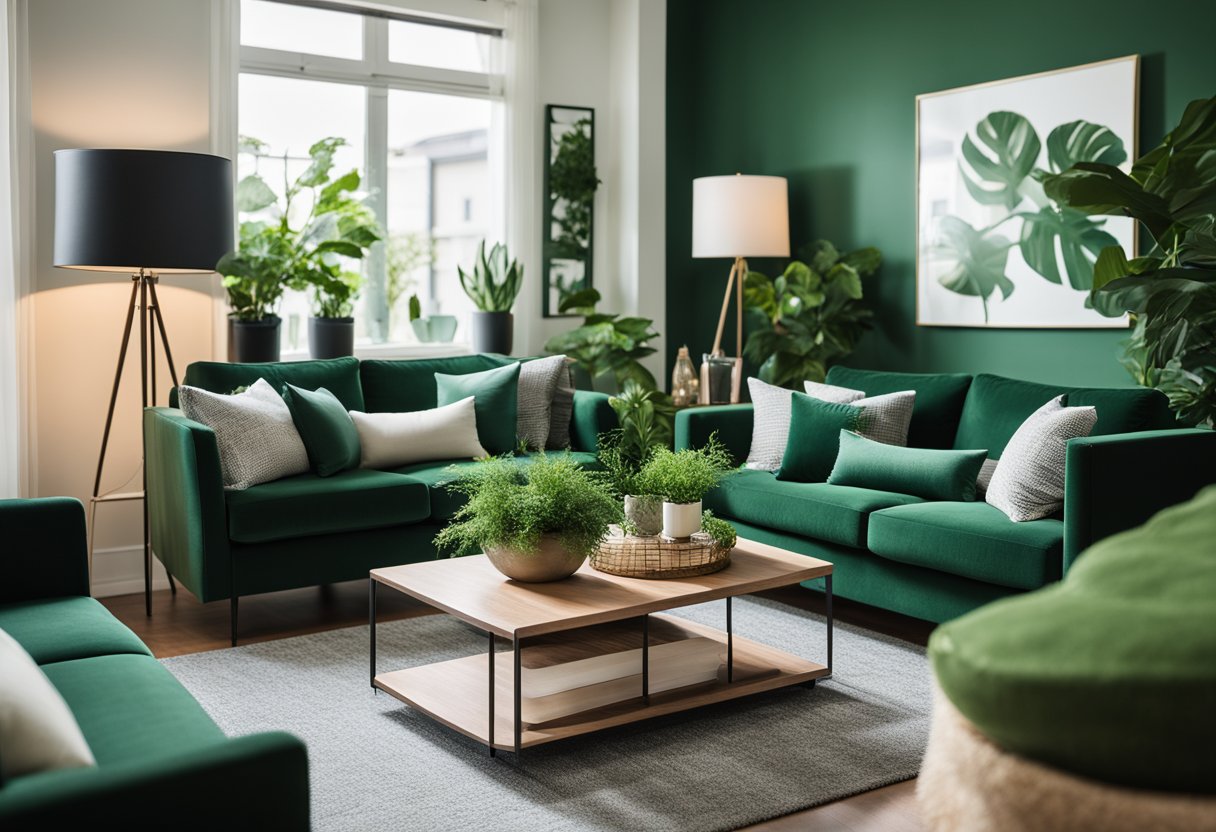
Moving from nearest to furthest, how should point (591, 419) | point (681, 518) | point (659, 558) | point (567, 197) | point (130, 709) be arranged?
point (130, 709) → point (659, 558) → point (681, 518) → point (591, 419) → point (567, 197)

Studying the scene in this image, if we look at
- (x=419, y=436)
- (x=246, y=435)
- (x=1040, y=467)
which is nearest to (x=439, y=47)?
(x=419, y=436)

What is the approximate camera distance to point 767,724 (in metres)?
3.06

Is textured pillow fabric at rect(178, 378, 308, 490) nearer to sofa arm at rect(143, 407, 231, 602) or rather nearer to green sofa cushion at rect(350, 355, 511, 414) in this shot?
sofa arm at rect(143, 407, 231, 602)

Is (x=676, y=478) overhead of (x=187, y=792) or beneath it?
overhead

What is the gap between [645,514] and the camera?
325cm

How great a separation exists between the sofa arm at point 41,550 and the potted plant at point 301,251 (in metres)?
2.00

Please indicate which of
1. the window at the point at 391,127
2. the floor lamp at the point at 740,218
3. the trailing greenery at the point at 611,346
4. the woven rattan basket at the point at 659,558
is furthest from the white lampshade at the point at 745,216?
the woven rattan basket at the point at 659,558

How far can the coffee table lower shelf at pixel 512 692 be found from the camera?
9.29 feet

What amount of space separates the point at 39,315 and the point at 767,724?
3260 mm

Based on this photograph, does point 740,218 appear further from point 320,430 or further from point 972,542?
point 972,542

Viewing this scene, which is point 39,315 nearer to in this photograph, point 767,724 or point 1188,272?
point 767,724

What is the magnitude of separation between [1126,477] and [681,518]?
1282 mm

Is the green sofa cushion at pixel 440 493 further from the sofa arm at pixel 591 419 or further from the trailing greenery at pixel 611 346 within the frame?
the trailing greenery at pixel 611 346

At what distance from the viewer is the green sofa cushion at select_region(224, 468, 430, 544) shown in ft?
12.5
